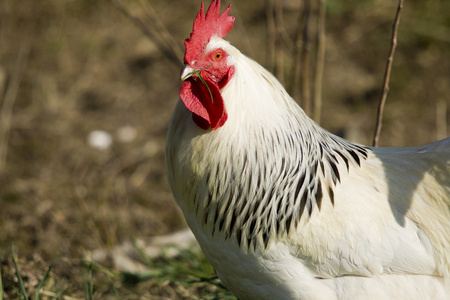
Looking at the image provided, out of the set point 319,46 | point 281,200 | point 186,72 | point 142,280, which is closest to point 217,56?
point 186,72

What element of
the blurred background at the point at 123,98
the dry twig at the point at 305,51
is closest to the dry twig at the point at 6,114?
the blurred background at the point at 123,98

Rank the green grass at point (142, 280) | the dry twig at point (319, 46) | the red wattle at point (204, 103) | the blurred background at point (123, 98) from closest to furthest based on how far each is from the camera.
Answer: the red wattle at point (204, 103)
the green grass at point (142, 280)
the dry twig at point (319, 46)
the blurred background at point (123, 98)

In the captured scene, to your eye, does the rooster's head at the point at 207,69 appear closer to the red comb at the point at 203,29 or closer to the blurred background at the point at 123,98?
the red comb at the point at 203,29

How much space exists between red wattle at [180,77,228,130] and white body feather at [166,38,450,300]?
0.05 meters

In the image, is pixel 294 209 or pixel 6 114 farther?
pixel 6 114

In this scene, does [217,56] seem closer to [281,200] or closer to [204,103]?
[204,103]

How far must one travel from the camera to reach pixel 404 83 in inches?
245

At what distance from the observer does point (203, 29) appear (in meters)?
2.58

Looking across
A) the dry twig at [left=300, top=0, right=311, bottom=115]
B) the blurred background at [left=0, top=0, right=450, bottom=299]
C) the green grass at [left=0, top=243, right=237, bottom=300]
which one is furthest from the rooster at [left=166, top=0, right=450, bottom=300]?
the blurred background at [left=0, top=0, right=450, bottom=299]

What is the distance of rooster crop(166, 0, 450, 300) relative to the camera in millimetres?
2613

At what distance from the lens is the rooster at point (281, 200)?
2613 mm

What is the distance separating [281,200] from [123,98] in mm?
4045

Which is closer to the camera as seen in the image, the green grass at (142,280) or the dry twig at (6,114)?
the green grass at (142,280)

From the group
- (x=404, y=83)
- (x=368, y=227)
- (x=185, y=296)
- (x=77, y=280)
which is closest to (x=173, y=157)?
(x=368, y=227)
